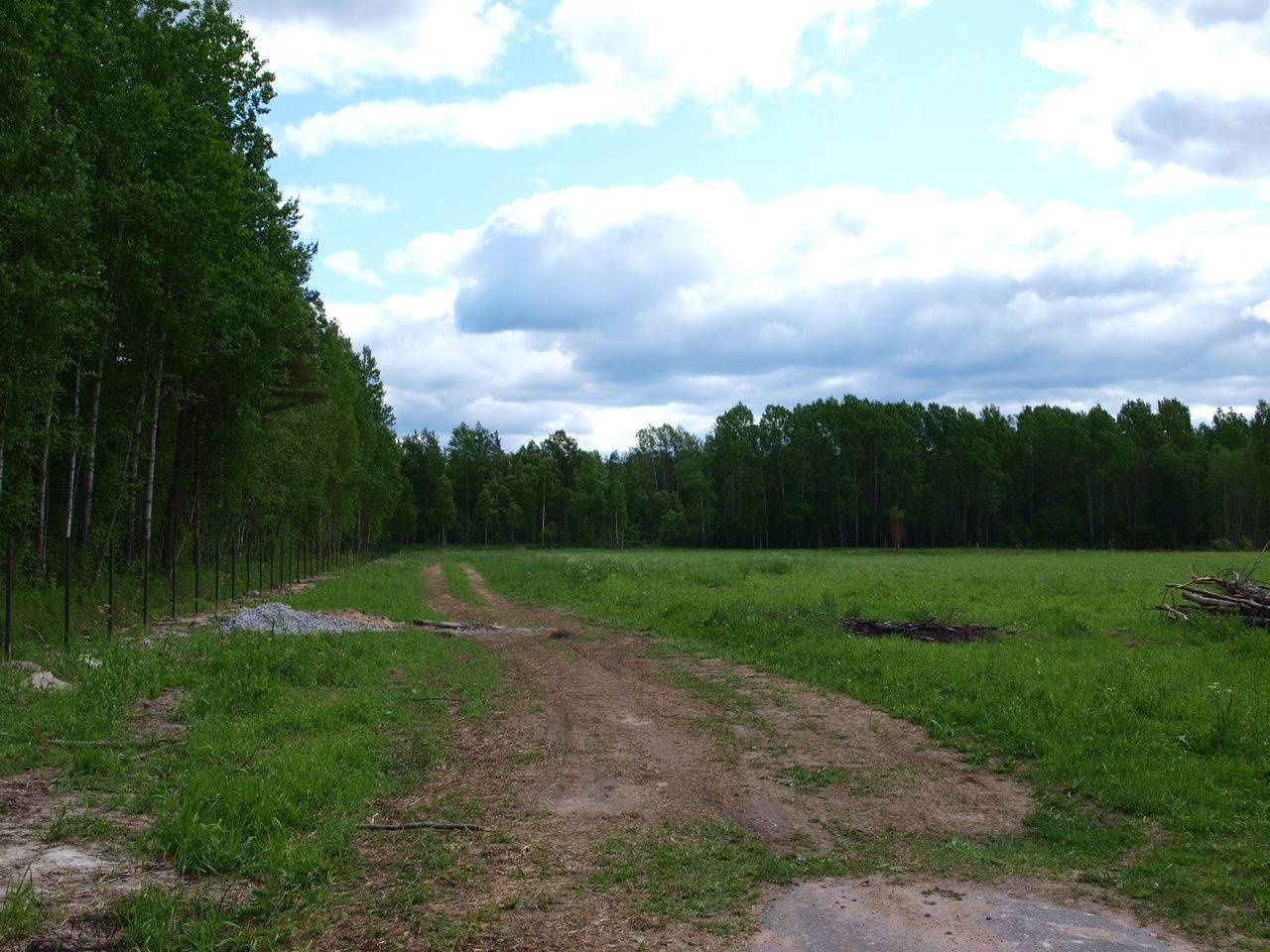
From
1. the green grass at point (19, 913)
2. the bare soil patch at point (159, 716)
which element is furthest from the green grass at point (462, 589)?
the green grass at point (19, 913)

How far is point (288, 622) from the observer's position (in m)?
18.1

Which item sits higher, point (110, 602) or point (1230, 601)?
point (1230, 601)

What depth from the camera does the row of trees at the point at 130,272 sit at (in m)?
14.4

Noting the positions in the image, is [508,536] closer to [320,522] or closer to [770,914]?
[320,522]

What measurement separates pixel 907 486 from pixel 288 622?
89425 millimetres

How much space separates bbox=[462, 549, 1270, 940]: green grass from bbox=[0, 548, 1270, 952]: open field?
0.04 metres

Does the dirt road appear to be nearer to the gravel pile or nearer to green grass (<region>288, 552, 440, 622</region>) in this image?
the gravel pile

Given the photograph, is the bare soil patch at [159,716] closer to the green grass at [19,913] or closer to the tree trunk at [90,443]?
the green grass at [19,913]

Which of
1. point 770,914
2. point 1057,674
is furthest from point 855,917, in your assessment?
point 1057,674

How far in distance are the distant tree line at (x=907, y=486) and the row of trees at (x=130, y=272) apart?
8140 cm

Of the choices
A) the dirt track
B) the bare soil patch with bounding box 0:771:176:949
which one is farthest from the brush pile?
the bare soil patch with bounding box 0:771:176:949

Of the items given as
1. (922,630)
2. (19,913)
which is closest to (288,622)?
(922,630)

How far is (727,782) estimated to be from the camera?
7.76 m

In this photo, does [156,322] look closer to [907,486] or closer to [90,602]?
[90,602]
